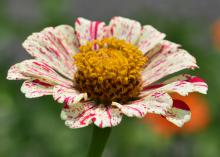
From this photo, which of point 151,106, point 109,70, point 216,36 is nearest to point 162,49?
point 109,70

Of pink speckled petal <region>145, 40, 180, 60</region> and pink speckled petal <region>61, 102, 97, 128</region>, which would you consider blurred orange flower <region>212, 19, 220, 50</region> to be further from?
pink speckled petal <region>61, 102, 97, 128</region>

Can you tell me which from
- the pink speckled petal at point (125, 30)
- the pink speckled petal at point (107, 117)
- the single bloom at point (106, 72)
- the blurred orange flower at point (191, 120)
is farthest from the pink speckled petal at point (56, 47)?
the blurred orange flower at point (191, 120)

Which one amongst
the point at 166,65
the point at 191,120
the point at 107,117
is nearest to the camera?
the point at 107,117

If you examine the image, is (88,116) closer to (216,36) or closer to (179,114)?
(179,114)

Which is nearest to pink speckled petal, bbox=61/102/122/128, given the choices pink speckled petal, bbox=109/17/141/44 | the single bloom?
the single bloom

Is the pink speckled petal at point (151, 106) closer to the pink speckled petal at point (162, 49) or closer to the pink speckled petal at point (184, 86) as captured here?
the pink speckled petal at point (184, 86)

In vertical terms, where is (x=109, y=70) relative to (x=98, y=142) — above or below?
above

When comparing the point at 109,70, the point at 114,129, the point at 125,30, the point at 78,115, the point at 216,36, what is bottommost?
the point at 114,129
